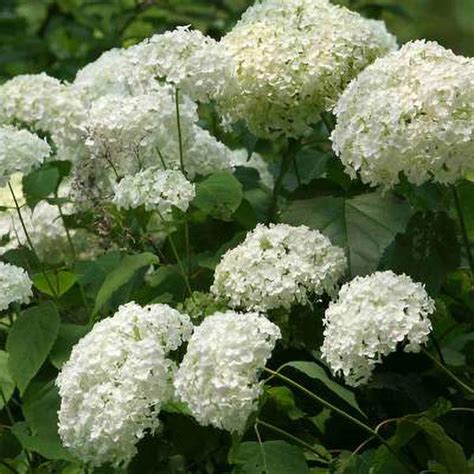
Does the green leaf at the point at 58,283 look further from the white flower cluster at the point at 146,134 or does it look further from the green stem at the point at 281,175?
the green stem at the point at 281,175

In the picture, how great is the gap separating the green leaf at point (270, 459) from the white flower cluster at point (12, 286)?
0.64 meters

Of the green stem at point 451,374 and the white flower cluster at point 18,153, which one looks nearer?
the green stem at point 451,374

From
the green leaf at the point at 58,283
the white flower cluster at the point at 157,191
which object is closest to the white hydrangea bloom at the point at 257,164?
the green leaf at the point at 58,283

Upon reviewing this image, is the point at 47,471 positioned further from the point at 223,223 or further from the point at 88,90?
the point at 88,90

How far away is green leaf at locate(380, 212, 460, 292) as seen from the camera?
2.55 m

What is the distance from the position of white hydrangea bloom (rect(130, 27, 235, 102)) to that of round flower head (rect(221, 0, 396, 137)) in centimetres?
9

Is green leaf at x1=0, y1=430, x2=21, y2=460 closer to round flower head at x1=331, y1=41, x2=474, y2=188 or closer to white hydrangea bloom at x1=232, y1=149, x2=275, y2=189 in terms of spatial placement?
round flower head at x1=331, y1=41, x2=474, y2=188

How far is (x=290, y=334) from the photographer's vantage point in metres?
2.57

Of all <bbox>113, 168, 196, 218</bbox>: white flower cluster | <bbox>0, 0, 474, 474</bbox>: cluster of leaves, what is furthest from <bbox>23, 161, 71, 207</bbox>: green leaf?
<bbox>113, 168, 196, 218</bbox>: white flower cluster

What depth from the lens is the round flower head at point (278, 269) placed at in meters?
2.44

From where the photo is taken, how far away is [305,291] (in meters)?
2.46

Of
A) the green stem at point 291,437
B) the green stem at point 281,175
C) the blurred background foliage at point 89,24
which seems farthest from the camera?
the blurred background foliage at point 89,24

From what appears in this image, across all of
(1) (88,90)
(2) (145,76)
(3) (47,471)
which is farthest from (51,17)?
(3) (47,471)

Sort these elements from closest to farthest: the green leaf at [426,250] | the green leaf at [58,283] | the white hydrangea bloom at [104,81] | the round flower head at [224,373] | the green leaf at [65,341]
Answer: the round flower head at [224,373] < the green leaf at [426,250] < the green leaf at [65,341] < the green leaf at [58,283] < the white hydrangea bloom at [104,81]
